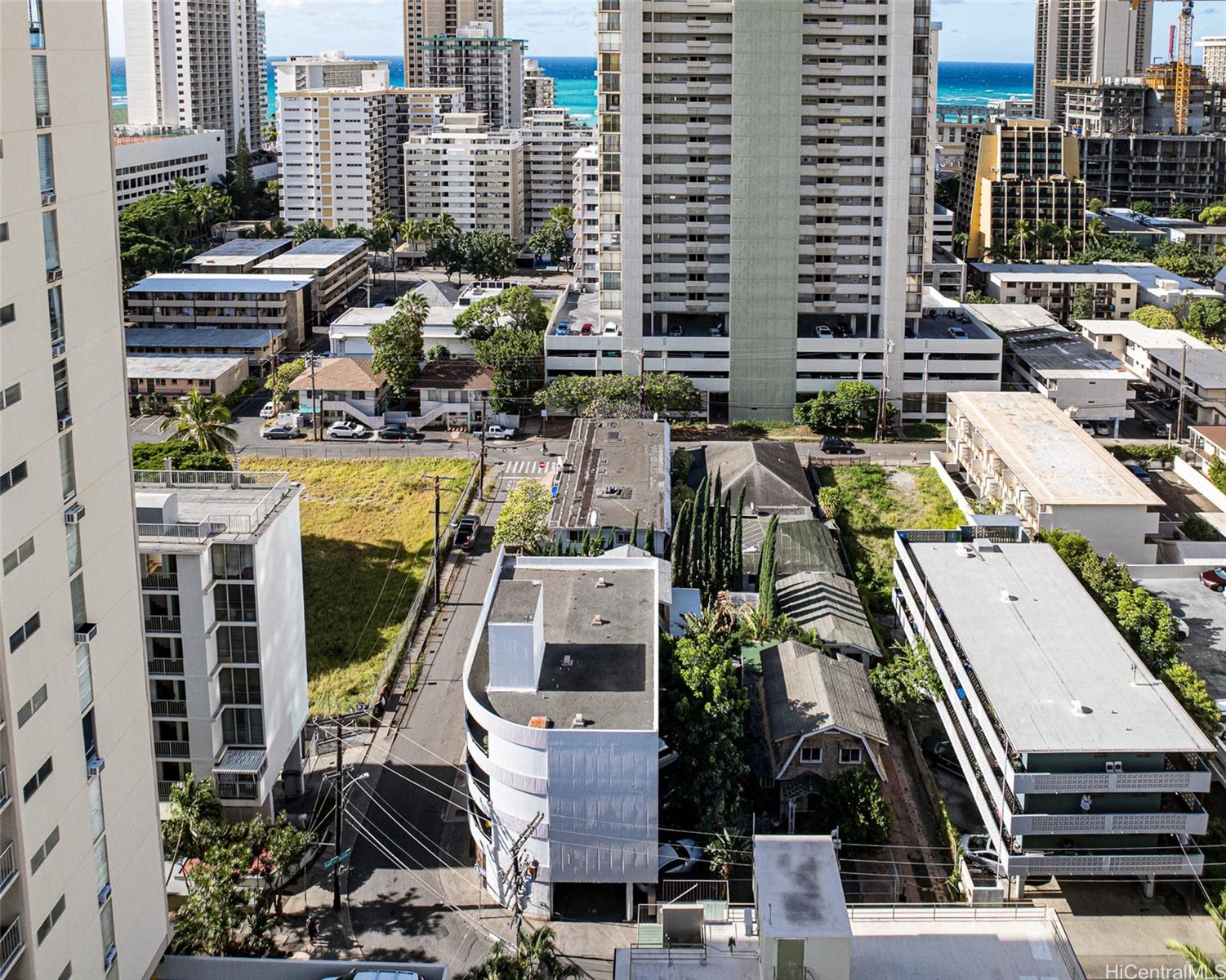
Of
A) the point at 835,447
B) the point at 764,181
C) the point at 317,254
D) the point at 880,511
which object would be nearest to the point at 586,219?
the point at 317,254

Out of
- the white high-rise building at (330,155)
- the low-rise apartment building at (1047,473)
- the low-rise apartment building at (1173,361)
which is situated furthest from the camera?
the white high-rise building at (330,155)

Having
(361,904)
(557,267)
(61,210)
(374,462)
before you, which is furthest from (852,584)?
(557,267)

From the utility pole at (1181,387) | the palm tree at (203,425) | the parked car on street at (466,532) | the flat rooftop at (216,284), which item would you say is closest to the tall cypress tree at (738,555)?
the parked car on street at (466,532)

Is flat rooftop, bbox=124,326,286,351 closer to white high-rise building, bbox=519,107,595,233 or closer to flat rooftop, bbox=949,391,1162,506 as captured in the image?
flat rooftop, bbox=949,391,1162,506

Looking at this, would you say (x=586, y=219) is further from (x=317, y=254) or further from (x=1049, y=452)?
(x=1049, y=452)

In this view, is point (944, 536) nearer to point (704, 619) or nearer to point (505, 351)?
point (704, 619)

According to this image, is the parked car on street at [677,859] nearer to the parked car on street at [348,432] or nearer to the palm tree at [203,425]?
the palm tree at [203,425]
